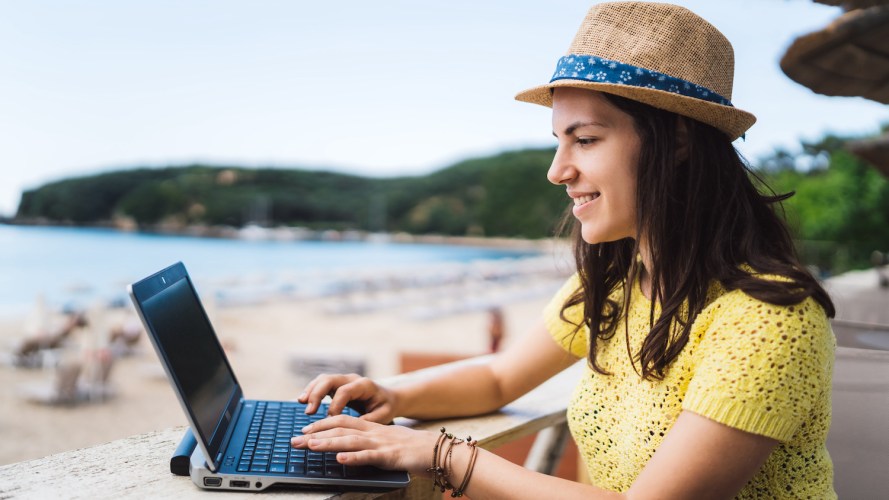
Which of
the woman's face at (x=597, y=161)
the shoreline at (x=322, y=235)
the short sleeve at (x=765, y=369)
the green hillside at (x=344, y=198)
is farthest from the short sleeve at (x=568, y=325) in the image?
the shoreline at (x=322, y=235)

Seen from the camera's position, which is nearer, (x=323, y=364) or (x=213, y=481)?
(x=213, y=481)

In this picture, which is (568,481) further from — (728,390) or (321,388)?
(321,388)

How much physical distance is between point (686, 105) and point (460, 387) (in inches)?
22.6

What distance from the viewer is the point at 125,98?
74062mm

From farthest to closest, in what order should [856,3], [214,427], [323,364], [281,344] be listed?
[281,344]
[323,364]
[856,3]
[214,427]

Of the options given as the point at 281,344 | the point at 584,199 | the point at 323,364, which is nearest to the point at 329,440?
the point at 584,199

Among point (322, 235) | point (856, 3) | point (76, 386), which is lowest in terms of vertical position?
point (322, 235)

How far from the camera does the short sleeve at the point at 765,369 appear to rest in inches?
28.5

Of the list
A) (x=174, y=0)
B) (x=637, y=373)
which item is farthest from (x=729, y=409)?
(x=174, y=0)

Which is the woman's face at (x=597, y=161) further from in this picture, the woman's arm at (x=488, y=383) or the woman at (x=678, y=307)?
the woman's arm at (x=488, y=383)

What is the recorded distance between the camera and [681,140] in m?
0.90

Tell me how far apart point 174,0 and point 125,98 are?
39.5ft

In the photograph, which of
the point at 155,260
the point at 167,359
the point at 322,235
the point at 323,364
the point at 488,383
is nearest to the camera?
the point at 167,359

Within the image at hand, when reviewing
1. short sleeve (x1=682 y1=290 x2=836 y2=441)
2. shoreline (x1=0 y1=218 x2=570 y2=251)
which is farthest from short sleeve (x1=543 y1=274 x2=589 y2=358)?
shoreline (x1=0 y1=218 x2=570 y2=251)
